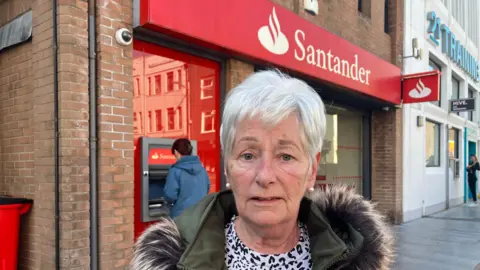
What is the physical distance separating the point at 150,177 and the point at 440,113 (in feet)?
33.8

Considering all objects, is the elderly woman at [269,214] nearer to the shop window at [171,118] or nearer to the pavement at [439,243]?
the shop window at [171,118]

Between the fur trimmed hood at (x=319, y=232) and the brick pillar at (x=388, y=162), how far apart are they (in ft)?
24.5

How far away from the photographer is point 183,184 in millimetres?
3990

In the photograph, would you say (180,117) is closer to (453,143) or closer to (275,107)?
(275,107)

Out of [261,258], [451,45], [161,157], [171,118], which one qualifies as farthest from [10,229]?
[451,45]

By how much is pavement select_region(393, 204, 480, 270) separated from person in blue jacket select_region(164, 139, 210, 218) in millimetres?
3287

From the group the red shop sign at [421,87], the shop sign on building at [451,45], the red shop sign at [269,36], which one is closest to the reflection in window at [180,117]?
the red shop sign at [269,36]

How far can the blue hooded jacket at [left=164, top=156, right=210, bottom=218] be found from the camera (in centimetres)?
399

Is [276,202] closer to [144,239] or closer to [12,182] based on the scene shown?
[144,239]

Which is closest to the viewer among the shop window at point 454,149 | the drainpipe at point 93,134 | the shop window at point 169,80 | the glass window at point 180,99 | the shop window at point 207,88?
the drainpipe at point 93,134

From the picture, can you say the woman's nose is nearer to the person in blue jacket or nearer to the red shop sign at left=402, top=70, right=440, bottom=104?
the person in blue jacket

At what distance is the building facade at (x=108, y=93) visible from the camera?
3.17m

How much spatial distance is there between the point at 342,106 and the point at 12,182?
6.30m

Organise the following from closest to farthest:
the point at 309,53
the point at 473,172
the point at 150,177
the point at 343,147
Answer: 1. the point at 150,177
2. the point at 309,53
3. the point at 343,147
4. the point at 473,172
